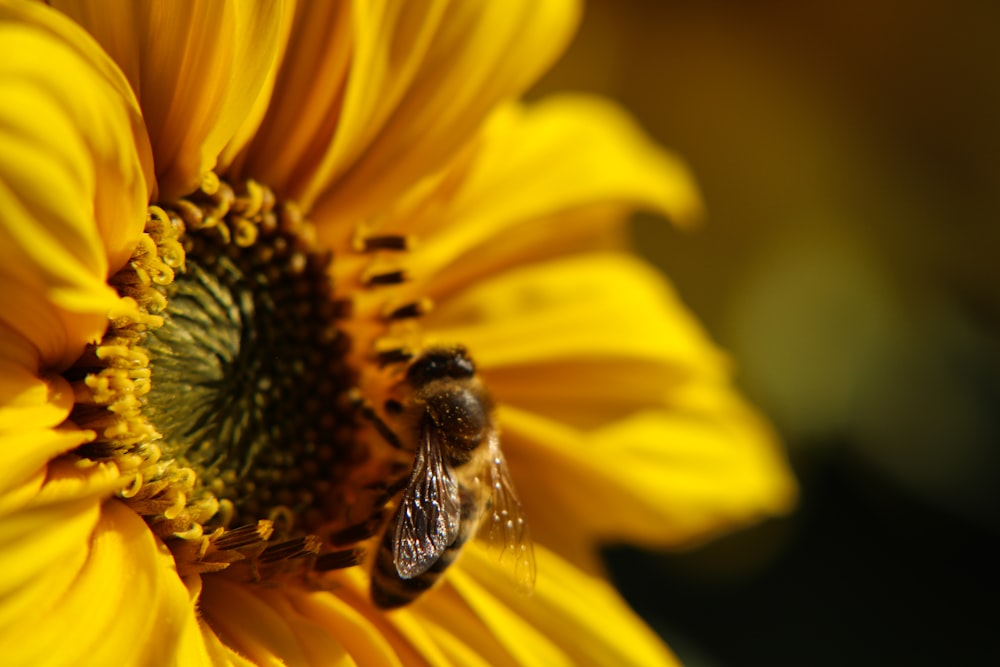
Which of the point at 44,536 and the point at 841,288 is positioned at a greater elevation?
the point at 44,536

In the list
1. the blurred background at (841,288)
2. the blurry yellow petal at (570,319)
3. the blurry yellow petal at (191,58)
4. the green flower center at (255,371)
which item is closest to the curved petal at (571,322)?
the blurry yellow petal at (570,319)

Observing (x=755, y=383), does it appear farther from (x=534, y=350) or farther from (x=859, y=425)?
(x=534, y=350)

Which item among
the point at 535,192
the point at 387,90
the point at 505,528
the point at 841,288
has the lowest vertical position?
the point at 841,288

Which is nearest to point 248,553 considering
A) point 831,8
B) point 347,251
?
A: point 347,251

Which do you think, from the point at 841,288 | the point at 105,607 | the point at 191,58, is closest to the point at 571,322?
the point at 191,58

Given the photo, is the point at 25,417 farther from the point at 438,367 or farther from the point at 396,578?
the point at 438,367

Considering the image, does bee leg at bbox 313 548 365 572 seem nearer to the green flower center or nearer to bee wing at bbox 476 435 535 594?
the green flower center

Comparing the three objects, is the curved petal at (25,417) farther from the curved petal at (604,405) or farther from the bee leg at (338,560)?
the curved petal at (604,405)
